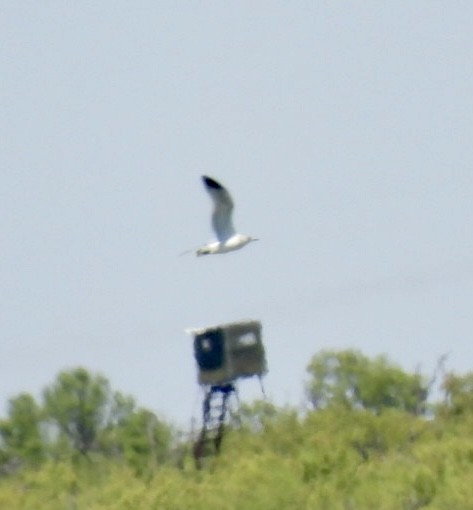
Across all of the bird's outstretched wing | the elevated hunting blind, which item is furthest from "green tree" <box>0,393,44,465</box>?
the bird's outstretched wing

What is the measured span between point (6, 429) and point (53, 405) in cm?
194

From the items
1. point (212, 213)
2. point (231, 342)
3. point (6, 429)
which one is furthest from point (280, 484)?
point (6, 429)

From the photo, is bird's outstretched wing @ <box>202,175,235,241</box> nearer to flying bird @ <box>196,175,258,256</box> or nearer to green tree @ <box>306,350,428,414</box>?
flying bird @ <box>196,175,258,256</box>

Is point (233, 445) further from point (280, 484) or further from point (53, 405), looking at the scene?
point (53, 405)

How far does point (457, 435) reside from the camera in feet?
188

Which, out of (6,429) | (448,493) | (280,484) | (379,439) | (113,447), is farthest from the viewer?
(6,429)

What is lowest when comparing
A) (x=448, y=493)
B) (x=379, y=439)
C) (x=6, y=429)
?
(x=448, y=493)

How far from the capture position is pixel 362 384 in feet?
248

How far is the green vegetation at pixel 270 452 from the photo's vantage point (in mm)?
49219

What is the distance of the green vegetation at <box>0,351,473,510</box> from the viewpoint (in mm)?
49219

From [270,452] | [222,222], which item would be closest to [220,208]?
[222,222]

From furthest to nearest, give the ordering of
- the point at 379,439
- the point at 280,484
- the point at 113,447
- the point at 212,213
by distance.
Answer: the point at 113,447 < the point at 379,439 < the point at 280,484 < the point at 212,213

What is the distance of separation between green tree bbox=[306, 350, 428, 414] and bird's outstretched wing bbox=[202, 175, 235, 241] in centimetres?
2769

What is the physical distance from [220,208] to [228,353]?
418 inches
